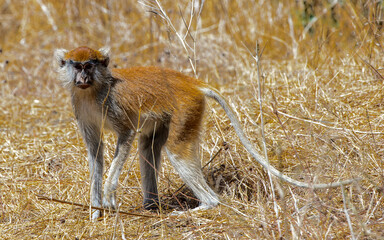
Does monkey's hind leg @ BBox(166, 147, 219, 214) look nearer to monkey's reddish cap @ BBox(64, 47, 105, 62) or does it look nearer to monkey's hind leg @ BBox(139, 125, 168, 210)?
monkey's hind leg @ BBox(139, 125, 168, 210)

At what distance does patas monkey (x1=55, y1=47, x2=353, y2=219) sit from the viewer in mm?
3879

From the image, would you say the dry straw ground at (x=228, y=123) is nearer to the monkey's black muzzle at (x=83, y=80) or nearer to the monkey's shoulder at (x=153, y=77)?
the monkey's shoulder at (x=153, y=77)

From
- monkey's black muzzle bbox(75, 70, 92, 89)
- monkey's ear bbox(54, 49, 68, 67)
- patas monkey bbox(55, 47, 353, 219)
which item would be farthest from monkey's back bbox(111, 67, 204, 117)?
monkey's ear bbox(54, 49, 68, 67)

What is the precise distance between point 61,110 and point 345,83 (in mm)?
3708

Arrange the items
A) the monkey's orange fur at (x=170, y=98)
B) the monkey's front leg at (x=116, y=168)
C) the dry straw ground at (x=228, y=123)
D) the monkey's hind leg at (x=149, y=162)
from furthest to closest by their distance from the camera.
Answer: the monkey's hind leg at (x=149, y=162) → the monkey's orange fur at (x=170, y=98) → the monkey's front leg at (x=116, y=168) → the dry straw ground at (x=228, y=123)

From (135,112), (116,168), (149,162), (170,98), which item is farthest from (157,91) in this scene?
(116,168)

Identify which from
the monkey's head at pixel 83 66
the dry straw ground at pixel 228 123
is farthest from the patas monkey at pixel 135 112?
the dry straw ground at pixel 228 123

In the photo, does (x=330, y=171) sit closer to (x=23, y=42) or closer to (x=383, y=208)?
(x=383, y=208)

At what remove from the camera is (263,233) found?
10.0 feet

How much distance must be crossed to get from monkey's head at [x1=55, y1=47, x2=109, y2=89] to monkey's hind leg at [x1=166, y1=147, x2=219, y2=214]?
0.85 m

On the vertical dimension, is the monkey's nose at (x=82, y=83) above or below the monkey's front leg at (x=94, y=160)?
above

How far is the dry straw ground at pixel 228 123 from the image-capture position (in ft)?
11.2

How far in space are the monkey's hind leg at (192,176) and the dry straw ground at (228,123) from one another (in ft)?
0.47

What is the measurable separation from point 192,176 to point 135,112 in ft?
2.47
